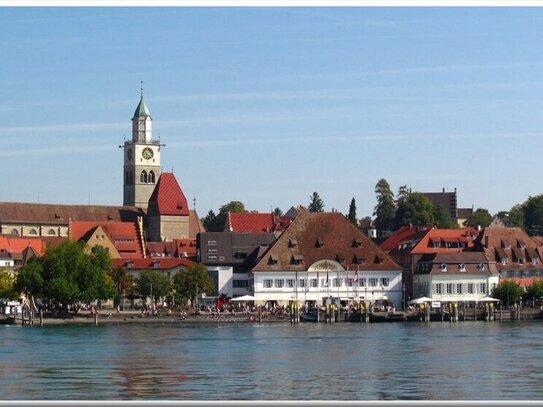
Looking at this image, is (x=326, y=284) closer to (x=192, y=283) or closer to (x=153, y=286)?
(x=192, y=283)

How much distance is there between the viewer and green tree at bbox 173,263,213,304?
116m

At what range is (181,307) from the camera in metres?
115

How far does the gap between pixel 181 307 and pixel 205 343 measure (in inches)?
1787

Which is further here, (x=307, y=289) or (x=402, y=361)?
(x=307, y=289)

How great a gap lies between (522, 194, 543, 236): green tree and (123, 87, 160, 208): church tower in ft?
160

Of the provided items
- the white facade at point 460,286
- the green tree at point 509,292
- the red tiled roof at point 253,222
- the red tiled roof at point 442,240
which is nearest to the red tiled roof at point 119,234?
the red tiled roof at point 253,222

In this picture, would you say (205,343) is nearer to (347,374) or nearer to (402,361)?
(402,361)

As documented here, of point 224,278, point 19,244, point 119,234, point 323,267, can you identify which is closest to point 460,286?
point 323,267

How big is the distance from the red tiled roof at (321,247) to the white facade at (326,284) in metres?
0.56

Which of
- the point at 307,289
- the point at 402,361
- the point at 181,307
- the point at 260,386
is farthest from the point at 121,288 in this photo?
the point at 260,386

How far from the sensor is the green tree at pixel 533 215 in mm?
178125

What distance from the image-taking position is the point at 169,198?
158000mm

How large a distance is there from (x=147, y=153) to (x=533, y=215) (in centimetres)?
5099

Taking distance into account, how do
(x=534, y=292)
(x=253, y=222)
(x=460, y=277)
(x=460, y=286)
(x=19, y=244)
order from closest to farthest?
(x=534, y=292), (x=460, y=277), (x=460, y=286), (x=19, y=244), (x=253, y=222)
